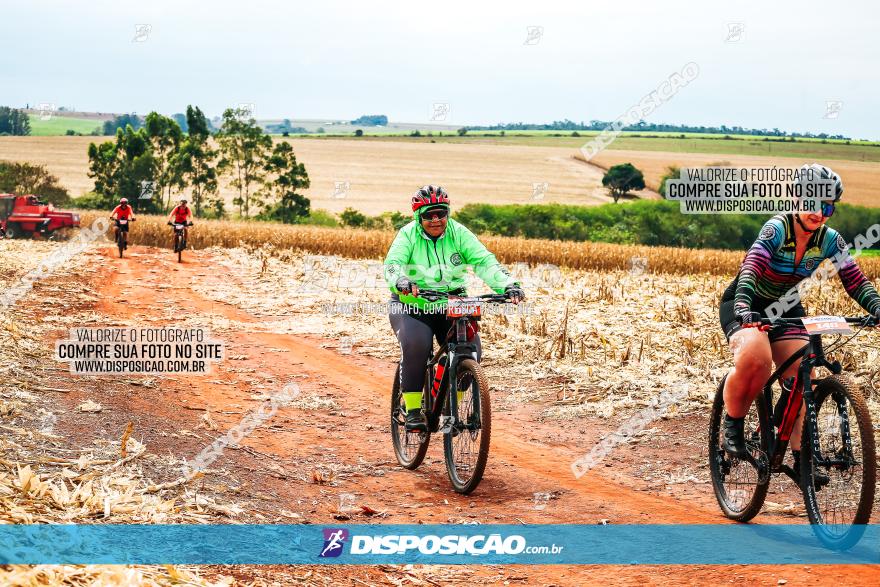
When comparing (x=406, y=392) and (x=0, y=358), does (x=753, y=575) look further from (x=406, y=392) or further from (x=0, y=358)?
(x=0, y=358)

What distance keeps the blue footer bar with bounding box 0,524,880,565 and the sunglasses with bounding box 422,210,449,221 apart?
105 inches

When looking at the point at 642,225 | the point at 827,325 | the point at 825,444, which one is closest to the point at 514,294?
the point at 827,325

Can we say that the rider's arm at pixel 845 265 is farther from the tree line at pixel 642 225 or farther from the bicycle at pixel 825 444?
Answer: the tree line at pixel 642 225

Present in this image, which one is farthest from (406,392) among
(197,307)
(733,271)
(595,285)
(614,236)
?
(614,236)

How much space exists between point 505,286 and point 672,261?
26.4 meters

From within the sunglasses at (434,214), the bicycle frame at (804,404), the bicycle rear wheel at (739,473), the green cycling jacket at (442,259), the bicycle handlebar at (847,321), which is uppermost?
the sunglasses at (434,214)

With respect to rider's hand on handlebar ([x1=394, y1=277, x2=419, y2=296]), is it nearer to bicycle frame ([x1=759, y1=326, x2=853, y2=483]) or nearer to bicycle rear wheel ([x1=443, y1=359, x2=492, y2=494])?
bicycle rear wheel ([x1=443, y1=359, x2=492, y2=494])

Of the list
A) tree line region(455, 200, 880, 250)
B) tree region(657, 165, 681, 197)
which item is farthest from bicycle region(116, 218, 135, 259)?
tree region(657, 165, 681, 197)

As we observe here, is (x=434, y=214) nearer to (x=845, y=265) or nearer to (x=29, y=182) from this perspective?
(x=845, y=265)

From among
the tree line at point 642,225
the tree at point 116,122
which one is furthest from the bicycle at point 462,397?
the tree at point 116,122

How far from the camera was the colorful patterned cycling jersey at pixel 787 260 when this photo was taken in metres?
6.47

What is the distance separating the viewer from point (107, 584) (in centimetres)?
472

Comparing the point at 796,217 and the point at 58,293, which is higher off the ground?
the point at 796,217

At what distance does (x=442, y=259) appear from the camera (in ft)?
26.8
